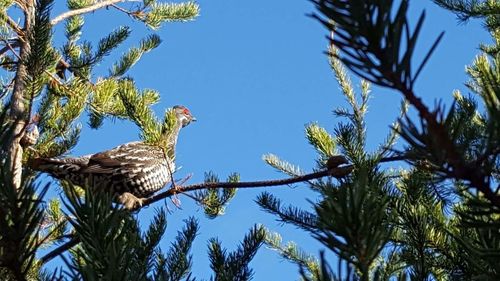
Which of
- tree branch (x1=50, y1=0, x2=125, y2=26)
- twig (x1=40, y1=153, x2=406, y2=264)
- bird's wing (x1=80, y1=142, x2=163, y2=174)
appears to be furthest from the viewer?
tree branch (x1=50, y1=0, x2=125, y2=26)

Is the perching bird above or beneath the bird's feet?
above

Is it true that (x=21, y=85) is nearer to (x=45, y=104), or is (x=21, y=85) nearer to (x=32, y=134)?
(x=32, y=134)

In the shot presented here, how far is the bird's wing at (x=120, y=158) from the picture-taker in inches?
178

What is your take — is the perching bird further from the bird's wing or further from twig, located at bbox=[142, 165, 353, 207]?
twig, located at bbox=[142, 165, 353, 207]

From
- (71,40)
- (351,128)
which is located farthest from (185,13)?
(351,128)

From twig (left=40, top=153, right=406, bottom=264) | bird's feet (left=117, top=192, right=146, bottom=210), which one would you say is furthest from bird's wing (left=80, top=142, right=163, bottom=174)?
A: twig (left=40, top=153, right=406, bottom=264)

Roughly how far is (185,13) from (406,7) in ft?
16.5

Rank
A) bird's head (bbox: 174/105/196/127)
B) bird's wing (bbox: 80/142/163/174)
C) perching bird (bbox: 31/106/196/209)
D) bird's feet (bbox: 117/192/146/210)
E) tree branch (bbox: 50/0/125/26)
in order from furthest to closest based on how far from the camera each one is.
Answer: bird's head (bbox: 174/105/196/127) < tree branch (bbox: 50/0/125/26) < bird's wing (bbox: 80/142/163/174) < perching bird (bbox: 31/106/196/209) < bird's feet (bbox: 117/192/146/210)

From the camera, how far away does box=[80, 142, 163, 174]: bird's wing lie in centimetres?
452

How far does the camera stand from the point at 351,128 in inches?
113

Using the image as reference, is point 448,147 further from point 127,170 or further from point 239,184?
point 127,170

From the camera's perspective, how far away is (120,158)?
4723mm

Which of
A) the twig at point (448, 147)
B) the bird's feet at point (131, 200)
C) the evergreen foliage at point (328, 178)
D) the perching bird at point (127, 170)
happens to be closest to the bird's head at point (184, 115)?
the evergreen foliage at point (328, 178)

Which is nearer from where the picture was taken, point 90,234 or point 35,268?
point 90,234
